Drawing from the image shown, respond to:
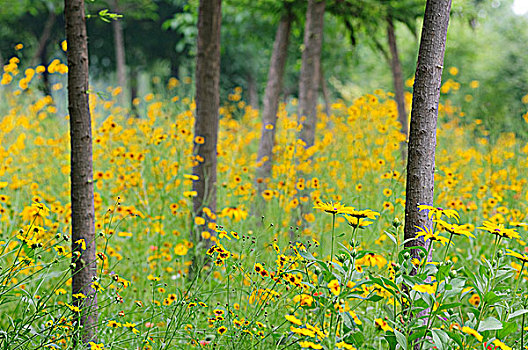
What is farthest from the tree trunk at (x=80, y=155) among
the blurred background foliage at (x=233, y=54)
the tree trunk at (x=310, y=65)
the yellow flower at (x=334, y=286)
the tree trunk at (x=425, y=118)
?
the blurred background foliage at (x=233, y=54)

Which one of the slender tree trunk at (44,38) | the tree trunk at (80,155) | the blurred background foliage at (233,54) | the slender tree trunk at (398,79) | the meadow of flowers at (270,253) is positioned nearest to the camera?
the meadow of flowers at (270,253)

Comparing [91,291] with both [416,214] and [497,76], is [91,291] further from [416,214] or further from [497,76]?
[497,76]

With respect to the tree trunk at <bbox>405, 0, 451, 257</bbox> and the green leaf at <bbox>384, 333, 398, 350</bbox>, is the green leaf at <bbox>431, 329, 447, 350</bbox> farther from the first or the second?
the tree trunk at <bbox>405, 0, 451, 257</bbox>

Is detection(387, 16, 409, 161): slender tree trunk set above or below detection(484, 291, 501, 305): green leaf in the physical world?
above

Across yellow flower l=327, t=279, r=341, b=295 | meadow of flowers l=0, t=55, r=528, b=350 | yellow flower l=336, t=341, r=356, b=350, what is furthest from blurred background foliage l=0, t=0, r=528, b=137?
yellow flower l=336, t=341, r=356, b=350

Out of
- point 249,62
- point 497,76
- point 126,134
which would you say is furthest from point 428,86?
point 497,76

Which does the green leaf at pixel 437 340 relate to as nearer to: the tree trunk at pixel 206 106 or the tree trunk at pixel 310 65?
the tree trunk at pixel 206 106

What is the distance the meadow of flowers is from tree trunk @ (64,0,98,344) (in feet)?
0.36

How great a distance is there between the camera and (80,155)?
212 centimetres

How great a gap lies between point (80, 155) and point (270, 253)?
1281mm

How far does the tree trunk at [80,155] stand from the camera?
2088 mm

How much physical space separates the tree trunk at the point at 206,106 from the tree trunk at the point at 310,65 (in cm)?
149

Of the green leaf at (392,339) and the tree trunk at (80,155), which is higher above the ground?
the tree trunk at (80,155)

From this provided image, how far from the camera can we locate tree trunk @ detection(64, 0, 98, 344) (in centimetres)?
209
